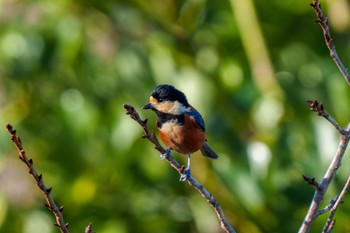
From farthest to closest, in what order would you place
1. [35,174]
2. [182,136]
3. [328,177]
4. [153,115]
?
[153,115] < [182,136] < [328,177] < [35,174]

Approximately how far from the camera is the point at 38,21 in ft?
→ 15.0

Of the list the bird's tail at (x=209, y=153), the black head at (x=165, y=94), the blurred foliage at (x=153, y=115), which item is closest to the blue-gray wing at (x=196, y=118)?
the black head at (x=165, y=94)

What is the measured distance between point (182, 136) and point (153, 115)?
169cm

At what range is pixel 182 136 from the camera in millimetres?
Answer: 2439

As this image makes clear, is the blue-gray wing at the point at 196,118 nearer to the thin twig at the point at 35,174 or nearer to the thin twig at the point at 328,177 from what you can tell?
the thin twig at the point at 328,177

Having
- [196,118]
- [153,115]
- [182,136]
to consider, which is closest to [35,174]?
[182,136]

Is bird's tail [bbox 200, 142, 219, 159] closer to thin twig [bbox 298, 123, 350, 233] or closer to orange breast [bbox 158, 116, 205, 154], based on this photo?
orange breast [bbox 158, 116, 205, 154]

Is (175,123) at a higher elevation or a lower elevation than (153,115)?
lower

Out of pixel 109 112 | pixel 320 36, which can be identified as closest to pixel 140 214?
pixel 109 112

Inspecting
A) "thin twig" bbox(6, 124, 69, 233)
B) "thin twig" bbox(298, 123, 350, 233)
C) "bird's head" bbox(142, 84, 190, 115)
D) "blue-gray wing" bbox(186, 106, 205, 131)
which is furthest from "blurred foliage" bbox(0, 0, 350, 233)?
"thin twig" bbox(6, 124, 69, 233)

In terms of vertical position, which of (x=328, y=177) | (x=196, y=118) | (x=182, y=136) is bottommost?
(x=328, y=177)

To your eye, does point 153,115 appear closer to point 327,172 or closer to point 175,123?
point 175,123

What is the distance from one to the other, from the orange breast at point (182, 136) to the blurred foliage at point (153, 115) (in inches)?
55.5

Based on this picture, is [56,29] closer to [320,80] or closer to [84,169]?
[84,169]
